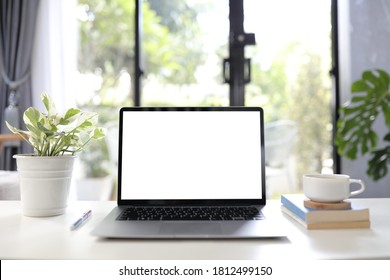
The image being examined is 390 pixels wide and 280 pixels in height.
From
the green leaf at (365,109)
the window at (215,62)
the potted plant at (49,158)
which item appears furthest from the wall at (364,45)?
the potted plant at (49,158)

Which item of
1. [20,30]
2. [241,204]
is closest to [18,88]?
[20,30]

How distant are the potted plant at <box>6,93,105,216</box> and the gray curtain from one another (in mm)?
1984

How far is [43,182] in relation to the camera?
810 mm

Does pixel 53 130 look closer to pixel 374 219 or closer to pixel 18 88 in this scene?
pixel 374 219

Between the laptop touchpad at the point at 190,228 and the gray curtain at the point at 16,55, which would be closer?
the laptop touchpad at the point at 190,228

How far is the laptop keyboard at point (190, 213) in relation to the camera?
30.9 inches

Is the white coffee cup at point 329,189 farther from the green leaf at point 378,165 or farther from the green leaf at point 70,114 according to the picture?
the green leaf at point 378,165

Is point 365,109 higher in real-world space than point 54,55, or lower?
lower

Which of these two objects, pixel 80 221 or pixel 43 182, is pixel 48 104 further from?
pixel 80 221

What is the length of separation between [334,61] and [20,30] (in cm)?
233

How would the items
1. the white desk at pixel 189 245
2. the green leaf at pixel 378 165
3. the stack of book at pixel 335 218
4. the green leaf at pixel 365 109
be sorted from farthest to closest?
the green leaf at pixel 378 165 → the green leaf at pixel 365 109 → the stack of book at pixel 335 218 → the white desk at pixel 189 245

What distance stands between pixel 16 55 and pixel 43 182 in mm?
2194

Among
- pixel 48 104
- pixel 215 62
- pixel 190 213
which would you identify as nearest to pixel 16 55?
pixel 215 62

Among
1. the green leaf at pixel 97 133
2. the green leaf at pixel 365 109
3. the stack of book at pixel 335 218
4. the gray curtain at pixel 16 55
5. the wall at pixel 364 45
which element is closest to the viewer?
the stack of book at pixel 335 218
